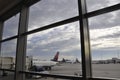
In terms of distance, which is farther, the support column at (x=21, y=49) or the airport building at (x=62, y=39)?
the support column at (x=21, y=49)

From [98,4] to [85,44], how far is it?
743mm

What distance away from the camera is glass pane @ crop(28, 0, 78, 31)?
10.4 feet

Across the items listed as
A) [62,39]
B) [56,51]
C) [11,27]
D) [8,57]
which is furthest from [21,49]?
[62,39]

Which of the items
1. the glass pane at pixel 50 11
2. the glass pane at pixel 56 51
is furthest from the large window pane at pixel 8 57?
the glass pane at pixel 50 11

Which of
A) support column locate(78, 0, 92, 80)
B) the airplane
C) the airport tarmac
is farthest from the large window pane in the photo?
support column locate(78, 0, 92, 80)

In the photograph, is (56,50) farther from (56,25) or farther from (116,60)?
(116,60)

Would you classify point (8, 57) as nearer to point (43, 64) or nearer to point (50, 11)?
point (43, 64)

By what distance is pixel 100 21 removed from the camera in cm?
261

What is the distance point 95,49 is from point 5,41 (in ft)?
12.5

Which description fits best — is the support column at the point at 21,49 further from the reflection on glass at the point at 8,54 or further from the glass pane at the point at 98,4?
the glass pane at the point at 98,4

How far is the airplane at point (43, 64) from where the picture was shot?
346 centimetres

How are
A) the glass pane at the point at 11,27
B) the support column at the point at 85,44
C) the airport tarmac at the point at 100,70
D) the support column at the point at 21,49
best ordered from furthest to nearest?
the glass pane at the point at 11,27, the support column at the point at 21,49, the support column at the point at 85,44, the airport tarmac at the point at 100,70

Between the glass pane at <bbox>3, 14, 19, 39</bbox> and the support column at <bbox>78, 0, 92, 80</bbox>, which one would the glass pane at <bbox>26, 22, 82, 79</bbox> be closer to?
the support column at <bbox>78, 0, 92, 80</bbox>

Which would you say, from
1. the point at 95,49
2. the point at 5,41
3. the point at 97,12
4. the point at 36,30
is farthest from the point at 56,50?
the point at 5,41
